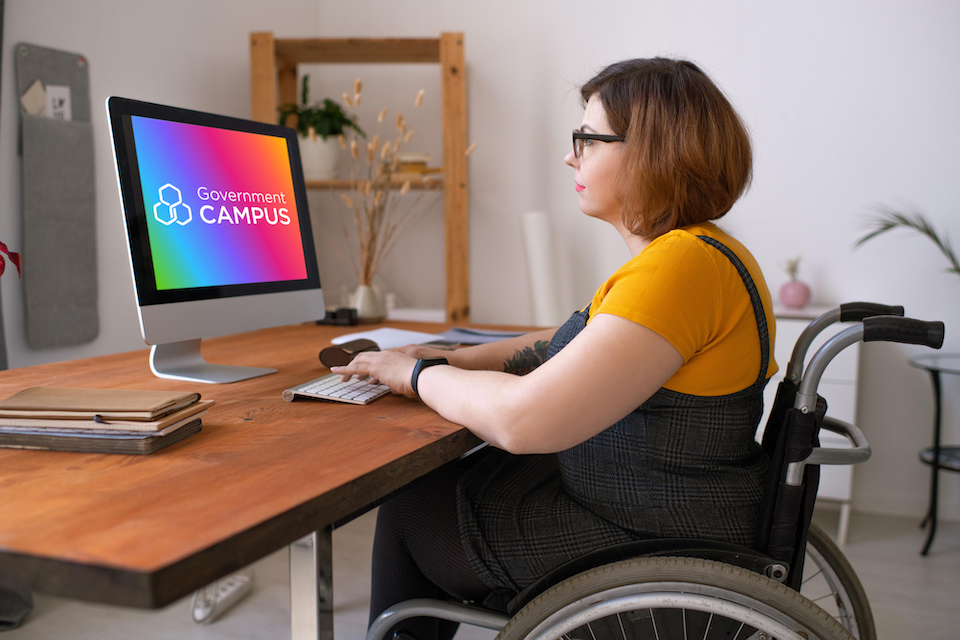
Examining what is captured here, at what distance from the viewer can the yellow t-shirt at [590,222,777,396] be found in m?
0.89

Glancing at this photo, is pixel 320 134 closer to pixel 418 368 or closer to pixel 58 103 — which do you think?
pixel 58 103

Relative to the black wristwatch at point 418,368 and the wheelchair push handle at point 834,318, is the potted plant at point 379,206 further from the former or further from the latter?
the wheelchair push handle at point 834,318

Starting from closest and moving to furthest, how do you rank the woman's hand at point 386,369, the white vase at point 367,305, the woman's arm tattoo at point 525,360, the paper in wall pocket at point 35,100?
the woman's hand at point 386,369, the woman's arm tattoo at point 525,360, the paper in wall pocket at point 35,100, the white vase at point 367,305

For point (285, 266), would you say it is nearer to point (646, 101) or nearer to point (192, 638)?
point (646, 101)

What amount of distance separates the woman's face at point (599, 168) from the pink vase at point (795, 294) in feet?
6.07

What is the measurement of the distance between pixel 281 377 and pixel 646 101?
0.84 m

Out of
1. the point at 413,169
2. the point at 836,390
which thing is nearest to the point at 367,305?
the point at 413,169

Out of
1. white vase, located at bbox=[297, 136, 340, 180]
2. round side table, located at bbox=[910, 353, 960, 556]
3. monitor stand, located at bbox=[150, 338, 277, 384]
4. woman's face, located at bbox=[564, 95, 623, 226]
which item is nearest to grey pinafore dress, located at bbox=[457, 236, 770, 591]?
woman's face, located at bbox=[564, 95, 623, 226]

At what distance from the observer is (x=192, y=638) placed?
192cm

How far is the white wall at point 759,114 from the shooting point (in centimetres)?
267

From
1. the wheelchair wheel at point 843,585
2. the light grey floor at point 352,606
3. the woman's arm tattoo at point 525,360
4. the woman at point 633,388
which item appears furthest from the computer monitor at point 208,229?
the wheelchair wheel at point 843,585

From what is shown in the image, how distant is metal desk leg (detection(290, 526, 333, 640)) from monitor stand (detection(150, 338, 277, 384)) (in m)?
0.57

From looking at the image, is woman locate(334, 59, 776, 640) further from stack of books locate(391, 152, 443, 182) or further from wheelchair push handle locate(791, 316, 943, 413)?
stack of books locate(391, 152, 443, 182)

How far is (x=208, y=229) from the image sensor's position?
1.36 m
